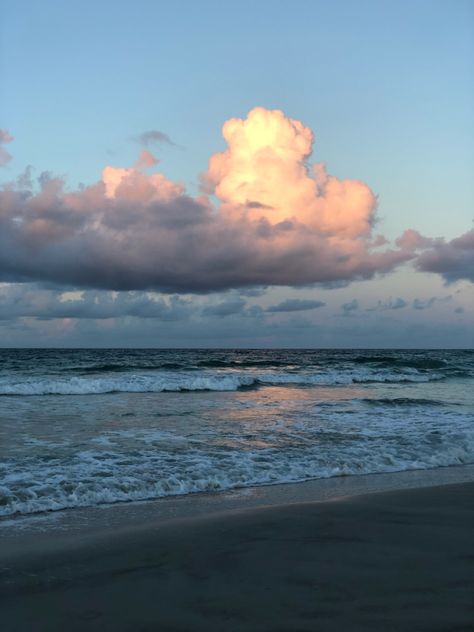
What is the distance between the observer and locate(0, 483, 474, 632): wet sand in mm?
3430

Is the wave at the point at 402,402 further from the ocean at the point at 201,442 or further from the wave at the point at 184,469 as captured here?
the wave at the point at 184,469

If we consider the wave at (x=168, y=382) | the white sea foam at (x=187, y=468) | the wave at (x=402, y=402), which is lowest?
the wave at (x=168, y=382)

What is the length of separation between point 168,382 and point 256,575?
76.1 feet

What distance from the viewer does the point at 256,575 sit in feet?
13.7

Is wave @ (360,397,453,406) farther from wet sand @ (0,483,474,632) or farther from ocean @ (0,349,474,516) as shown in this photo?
wet sand @ (0,483,474,632)

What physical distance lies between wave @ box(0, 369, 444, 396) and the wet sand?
64.8 feet

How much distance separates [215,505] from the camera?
22.2 feet

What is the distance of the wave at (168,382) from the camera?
79.7 feet

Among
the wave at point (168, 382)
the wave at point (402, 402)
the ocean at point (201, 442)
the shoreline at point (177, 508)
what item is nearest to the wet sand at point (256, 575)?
the shoreline at point (177, 508)

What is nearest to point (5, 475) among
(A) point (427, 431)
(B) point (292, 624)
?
(B) point (292, 624)

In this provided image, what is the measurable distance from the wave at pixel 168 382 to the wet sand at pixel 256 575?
19.8m

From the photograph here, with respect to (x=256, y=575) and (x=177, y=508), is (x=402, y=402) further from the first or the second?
(x=256, y=575)

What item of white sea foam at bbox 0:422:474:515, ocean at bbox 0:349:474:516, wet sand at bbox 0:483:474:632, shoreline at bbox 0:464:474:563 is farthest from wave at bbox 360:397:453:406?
wet sand at bbox 0:483:474:632

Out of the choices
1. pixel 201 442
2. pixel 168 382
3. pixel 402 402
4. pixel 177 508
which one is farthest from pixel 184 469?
pixel 168 382
